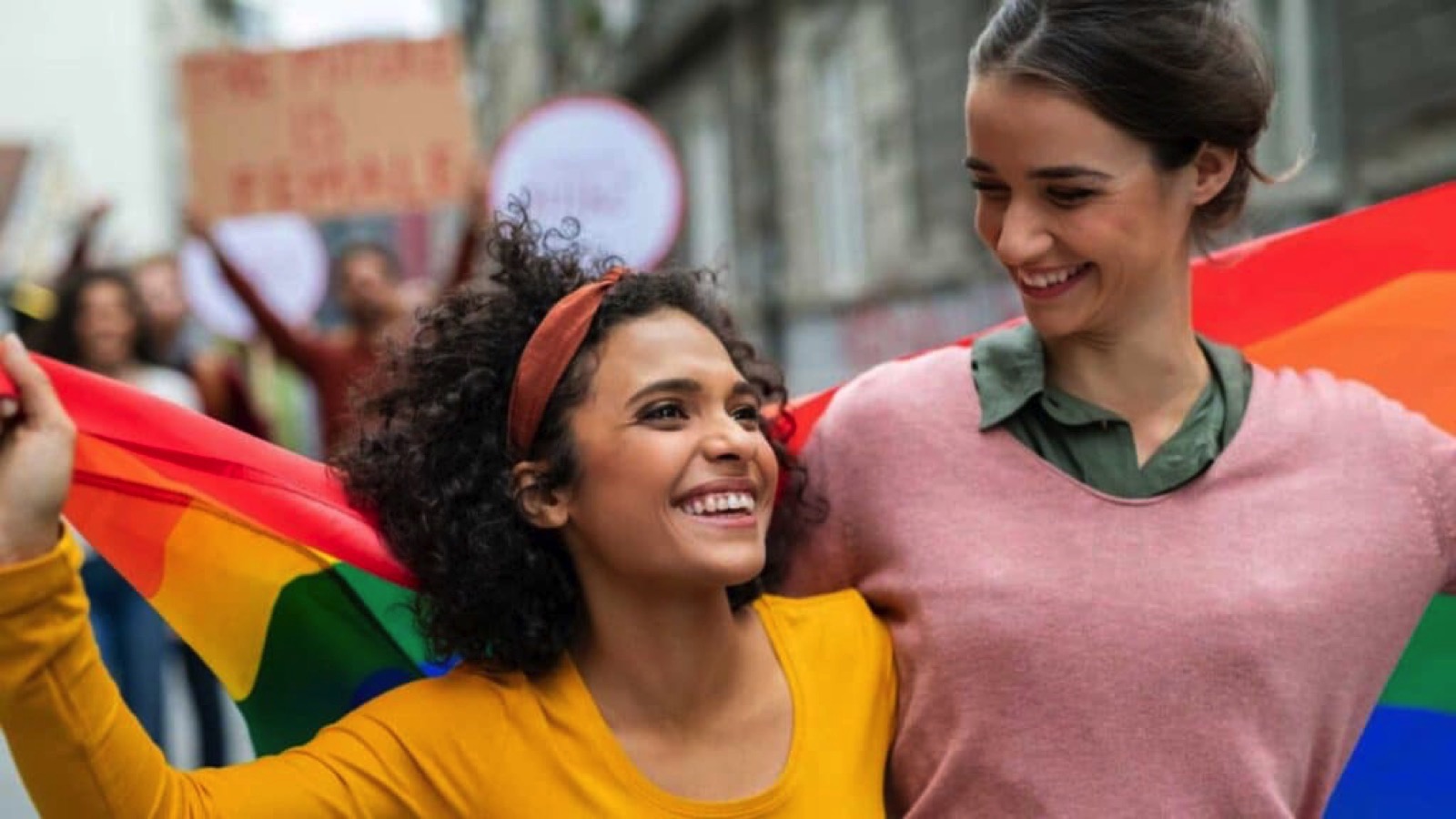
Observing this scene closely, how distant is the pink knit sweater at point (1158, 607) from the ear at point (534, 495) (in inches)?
16.1

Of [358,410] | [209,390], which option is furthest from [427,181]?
[358,410]

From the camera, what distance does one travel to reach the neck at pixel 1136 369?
2.47 metres

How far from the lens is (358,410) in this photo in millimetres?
2637

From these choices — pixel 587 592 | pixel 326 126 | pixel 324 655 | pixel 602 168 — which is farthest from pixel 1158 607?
pixel 326 126

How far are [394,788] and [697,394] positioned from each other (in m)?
0.60

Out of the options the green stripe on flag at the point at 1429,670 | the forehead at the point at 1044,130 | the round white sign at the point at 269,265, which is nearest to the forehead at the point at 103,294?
the forehead at the point at 1044,130

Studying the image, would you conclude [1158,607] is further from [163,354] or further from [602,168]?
[602,168]

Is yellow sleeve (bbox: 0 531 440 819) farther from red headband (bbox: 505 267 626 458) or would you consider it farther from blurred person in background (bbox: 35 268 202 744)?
blurred person in background (bbox: 35 268 202 744)

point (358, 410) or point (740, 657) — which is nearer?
point (740, 657)

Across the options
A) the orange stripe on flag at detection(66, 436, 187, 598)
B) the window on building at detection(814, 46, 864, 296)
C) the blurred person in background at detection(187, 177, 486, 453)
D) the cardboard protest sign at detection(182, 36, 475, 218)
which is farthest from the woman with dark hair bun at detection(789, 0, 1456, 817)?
the window on building at detection(814, 46, 864, 296)

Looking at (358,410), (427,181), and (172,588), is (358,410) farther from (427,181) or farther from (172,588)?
(427,181)

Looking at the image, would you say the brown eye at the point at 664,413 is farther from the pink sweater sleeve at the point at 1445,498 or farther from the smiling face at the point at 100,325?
the smiling face at the point at 100,325

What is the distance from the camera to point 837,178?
16.5 m

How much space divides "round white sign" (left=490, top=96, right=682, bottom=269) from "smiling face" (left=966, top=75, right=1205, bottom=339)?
603cm
